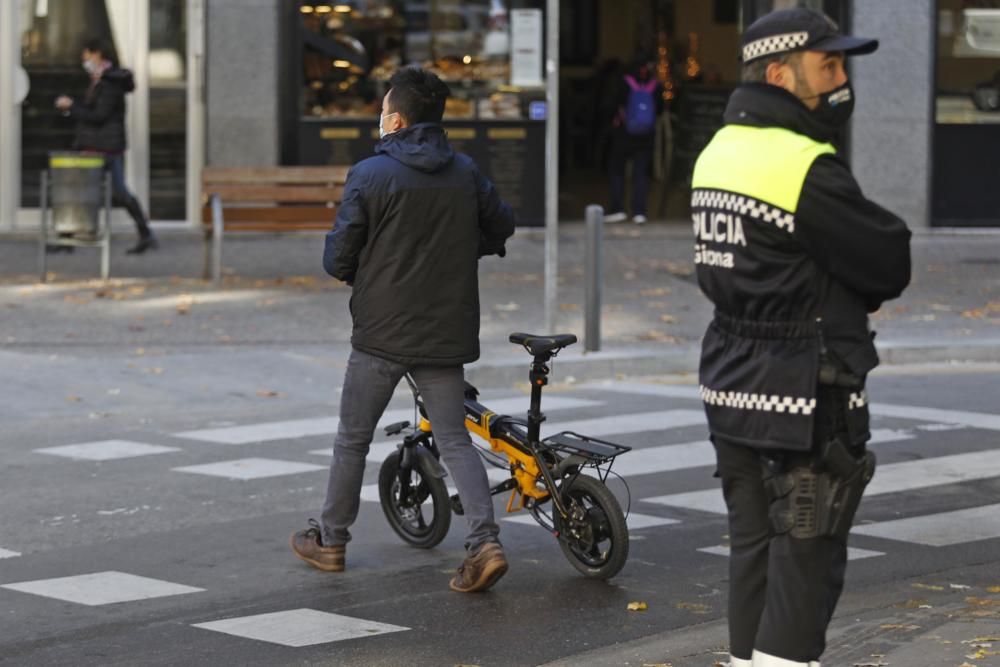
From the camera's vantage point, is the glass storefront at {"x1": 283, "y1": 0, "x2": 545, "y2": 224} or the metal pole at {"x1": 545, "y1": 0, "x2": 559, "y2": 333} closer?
the metal pole at {"x1": 545, "y1": 0, "x2": 559, "y2": 333}

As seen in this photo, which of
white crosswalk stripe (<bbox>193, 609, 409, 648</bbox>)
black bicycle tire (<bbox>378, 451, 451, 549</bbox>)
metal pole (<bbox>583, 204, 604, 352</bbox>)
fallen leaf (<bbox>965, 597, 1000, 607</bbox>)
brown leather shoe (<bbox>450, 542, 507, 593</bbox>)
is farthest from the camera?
metal pole (<bbox>583, 204, 604, 352</bbox>)

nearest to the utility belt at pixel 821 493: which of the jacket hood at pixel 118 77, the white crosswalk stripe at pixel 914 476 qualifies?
the white crosswalk stripe at pixel 914 476

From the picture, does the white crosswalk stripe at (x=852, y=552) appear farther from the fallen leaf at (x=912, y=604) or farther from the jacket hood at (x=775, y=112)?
the jacket hood at (x=775, y=112)

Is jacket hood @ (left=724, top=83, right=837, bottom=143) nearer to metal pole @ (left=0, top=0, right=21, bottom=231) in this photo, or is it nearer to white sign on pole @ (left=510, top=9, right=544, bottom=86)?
white sign on pole @ (left=510, top=9, right=544, bottom=86)

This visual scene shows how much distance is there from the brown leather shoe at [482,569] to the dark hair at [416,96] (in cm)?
161

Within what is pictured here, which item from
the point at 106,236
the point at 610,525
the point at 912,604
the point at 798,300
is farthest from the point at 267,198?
the point at 798,300

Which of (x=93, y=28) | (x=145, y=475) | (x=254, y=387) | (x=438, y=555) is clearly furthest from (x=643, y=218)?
(x=438, y=555)

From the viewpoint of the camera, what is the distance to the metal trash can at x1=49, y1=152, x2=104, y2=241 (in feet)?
53.4

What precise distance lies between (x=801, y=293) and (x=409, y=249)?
2.90 meters

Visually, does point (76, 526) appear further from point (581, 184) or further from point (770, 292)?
point (581, 184)

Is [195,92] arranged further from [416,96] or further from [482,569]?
[482,569]

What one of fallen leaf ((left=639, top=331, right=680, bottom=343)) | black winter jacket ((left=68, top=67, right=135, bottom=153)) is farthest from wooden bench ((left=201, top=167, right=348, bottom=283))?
fallen leaf ((left=639, top=331, right=680, bottom=343))

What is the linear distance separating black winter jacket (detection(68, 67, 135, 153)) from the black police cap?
14009mm

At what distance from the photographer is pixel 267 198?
16844 mm
